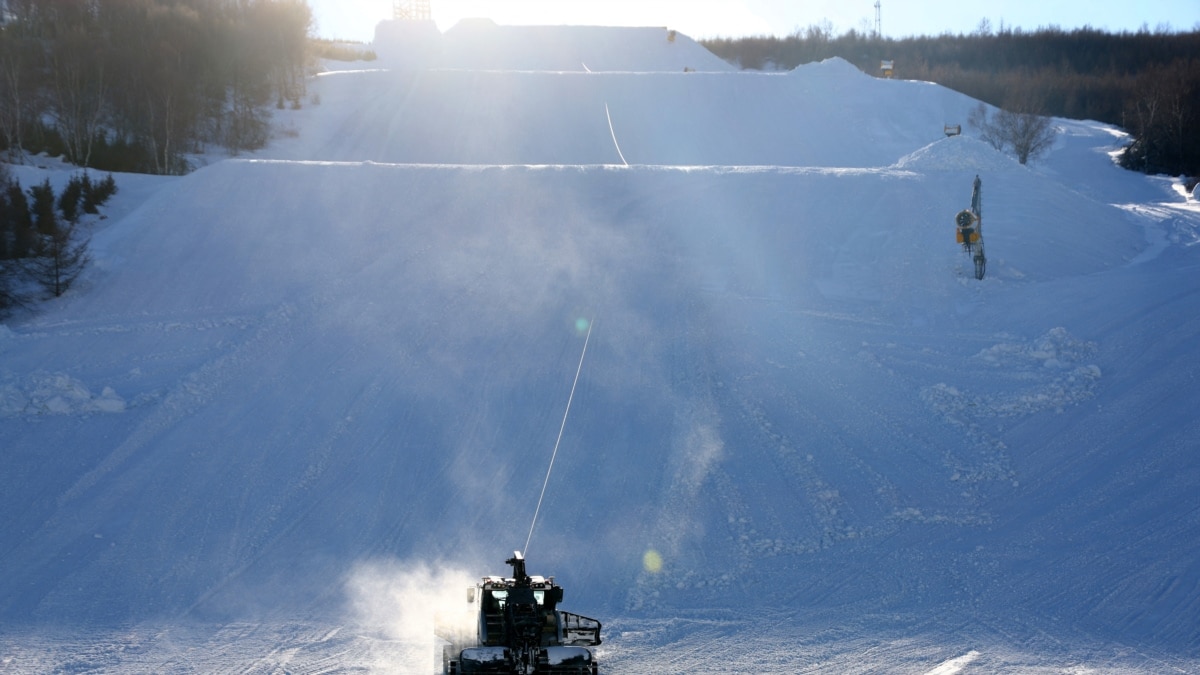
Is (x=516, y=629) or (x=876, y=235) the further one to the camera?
(x=876, y=235)

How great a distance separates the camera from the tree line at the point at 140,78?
31844 millimetres

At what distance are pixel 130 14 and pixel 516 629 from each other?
38.7m

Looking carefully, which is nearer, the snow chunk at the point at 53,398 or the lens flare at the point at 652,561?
the lens flare at the point at 652,561

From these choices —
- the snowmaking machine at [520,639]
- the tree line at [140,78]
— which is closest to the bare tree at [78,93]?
the tree line at [140,78]

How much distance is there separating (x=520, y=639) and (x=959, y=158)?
21843mm

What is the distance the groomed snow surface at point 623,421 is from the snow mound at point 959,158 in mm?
123

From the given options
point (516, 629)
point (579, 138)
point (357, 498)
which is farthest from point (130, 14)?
point (516, 629)

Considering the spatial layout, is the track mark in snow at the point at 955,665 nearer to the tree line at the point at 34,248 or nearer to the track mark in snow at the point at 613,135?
the tree line at the point at 34,248

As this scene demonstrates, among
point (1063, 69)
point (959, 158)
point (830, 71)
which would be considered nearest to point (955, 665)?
point (959, 158)

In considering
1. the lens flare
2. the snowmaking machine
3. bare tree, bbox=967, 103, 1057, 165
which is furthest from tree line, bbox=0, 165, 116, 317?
bare tree, bbox=967, 103, 1057, 165

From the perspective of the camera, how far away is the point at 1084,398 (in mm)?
17844

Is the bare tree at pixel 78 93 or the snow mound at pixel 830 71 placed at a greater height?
the snow mound at pixel 830 71

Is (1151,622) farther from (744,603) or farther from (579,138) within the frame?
(579,138)

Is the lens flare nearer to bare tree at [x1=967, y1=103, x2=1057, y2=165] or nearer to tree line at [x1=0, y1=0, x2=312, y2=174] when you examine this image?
tree line at [x1=0, y1=0, x2=312, y2=174]
